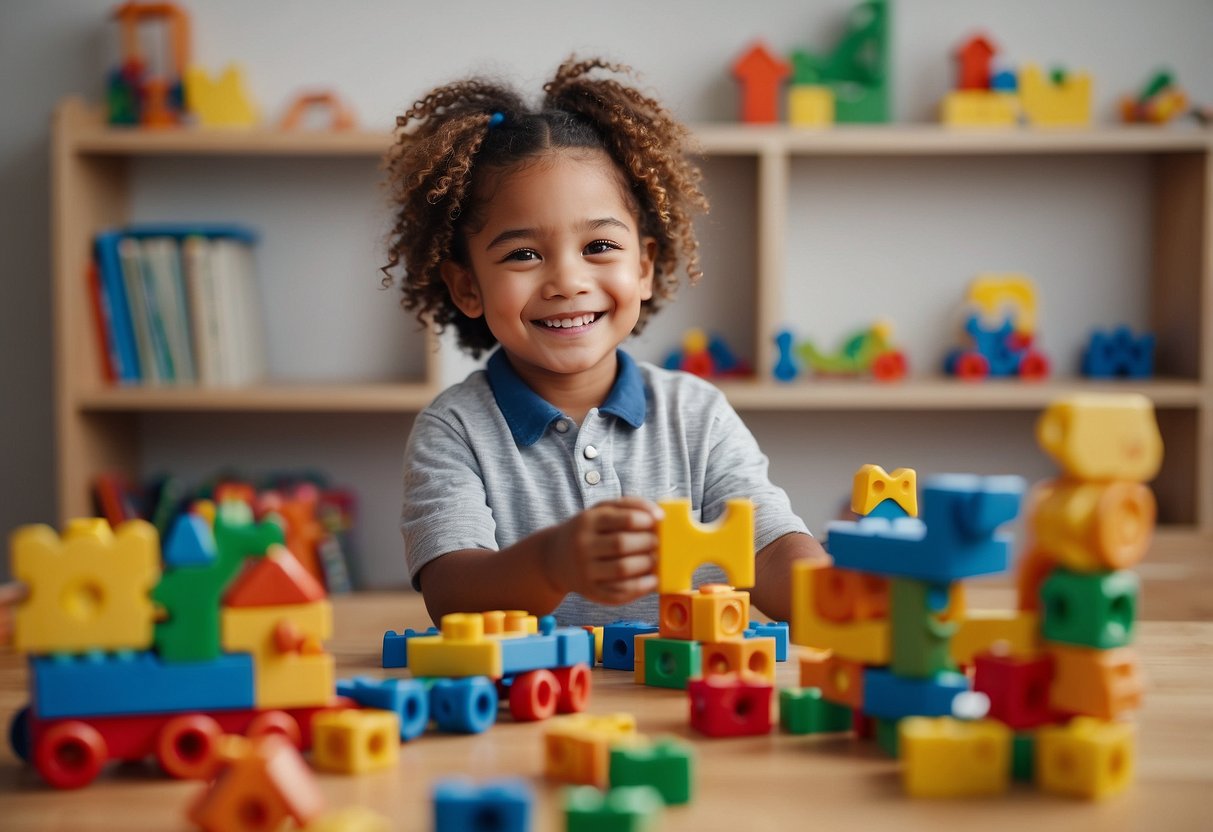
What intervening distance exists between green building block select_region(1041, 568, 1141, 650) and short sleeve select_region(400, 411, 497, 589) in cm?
64

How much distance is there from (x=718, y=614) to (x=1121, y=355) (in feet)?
6.61

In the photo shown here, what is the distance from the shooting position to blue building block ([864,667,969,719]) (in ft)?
2.34

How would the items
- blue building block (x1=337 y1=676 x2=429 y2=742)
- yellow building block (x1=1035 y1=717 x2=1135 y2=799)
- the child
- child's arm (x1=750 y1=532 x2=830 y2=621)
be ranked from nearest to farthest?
yellow building block (x1=1035 y1=717 x2=1135 y2=799), blue building block (x1=337 y1=676 x2=429 y2=742), child's arm (x1=750 y1=532 x2=830 y2=621), the child

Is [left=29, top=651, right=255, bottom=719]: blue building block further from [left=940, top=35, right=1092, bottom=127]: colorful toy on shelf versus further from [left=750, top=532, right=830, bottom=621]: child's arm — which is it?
[left=940, top=35, right=1092, bottom=127]: colorful toy on shelf

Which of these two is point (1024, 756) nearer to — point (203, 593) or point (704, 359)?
point (203, 593)

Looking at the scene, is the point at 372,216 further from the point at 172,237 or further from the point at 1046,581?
the point at 1046,581

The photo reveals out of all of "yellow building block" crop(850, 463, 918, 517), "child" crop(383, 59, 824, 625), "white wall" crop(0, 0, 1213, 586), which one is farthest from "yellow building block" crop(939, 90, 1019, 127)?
"yellow building block" crop(850, 463, 918, 517)

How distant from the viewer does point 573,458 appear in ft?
4.58

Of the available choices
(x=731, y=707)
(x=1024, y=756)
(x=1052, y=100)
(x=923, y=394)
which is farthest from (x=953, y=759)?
(x=1052, y=100)

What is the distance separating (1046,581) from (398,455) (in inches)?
86.3

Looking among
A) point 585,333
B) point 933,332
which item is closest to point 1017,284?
point 933,332

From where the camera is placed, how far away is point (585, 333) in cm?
137

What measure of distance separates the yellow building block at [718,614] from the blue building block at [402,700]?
0.69 feet

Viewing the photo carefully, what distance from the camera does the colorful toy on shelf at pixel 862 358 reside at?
8.53ft
